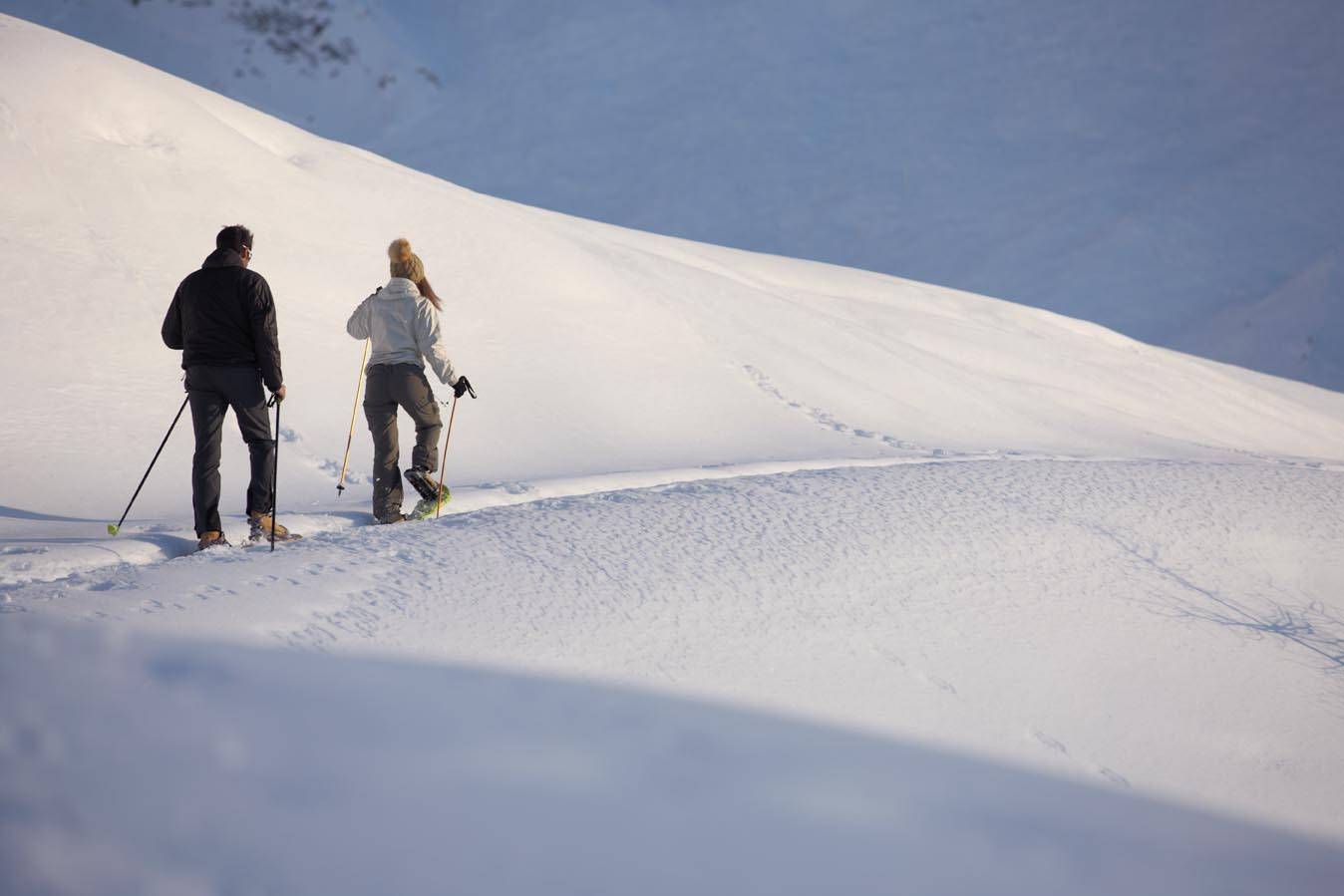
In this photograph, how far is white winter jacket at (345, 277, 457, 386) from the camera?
445 cm

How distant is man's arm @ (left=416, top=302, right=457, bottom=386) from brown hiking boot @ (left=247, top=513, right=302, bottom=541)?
0.93m

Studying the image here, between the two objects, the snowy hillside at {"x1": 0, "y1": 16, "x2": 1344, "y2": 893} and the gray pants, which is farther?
the gray pants

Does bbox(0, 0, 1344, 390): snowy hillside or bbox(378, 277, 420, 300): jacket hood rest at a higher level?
bbox(0, 0, 1344, 390): snowy hillside

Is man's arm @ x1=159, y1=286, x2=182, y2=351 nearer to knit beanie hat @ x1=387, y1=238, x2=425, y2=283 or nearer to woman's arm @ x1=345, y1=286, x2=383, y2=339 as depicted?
woman's arm @ x1=345, y1=286, x2=383, y2=339

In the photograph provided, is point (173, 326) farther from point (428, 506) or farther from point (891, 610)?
point (891, 610)

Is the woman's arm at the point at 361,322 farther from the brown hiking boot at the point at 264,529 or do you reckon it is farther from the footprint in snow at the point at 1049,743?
the footprint in snow at the point at 1049,743

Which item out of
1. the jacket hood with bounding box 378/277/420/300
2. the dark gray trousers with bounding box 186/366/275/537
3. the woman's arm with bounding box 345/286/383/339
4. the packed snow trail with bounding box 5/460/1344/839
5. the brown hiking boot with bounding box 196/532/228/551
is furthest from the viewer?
the woman's arm with bounding box 345/286/383/339

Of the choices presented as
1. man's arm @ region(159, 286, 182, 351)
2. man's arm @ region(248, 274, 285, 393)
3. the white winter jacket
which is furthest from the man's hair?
the white winter jacket

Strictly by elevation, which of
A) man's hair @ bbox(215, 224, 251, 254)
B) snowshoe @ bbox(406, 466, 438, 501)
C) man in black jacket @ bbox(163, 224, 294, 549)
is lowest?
snowshoe @ bbox(406, 466, 438, 501)

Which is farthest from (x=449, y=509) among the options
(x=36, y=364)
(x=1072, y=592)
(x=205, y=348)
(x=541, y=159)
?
(x=541, y=159)

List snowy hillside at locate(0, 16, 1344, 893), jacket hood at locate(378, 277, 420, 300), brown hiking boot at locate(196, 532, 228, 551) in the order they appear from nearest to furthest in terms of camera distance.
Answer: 1. snowy hillside at locate(0, 16, 1344, 893)
2. brown hiking boot at locate(196, 532, 228, 551)
3. jacket hood at locate(378, 277, 420, 300)

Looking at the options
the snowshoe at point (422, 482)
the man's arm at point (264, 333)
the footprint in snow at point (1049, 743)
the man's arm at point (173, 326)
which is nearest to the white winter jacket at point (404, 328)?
the snowshoe at point (422, 482)

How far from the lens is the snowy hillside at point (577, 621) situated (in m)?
2.18

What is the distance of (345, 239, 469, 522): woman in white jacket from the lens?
4.46 m
